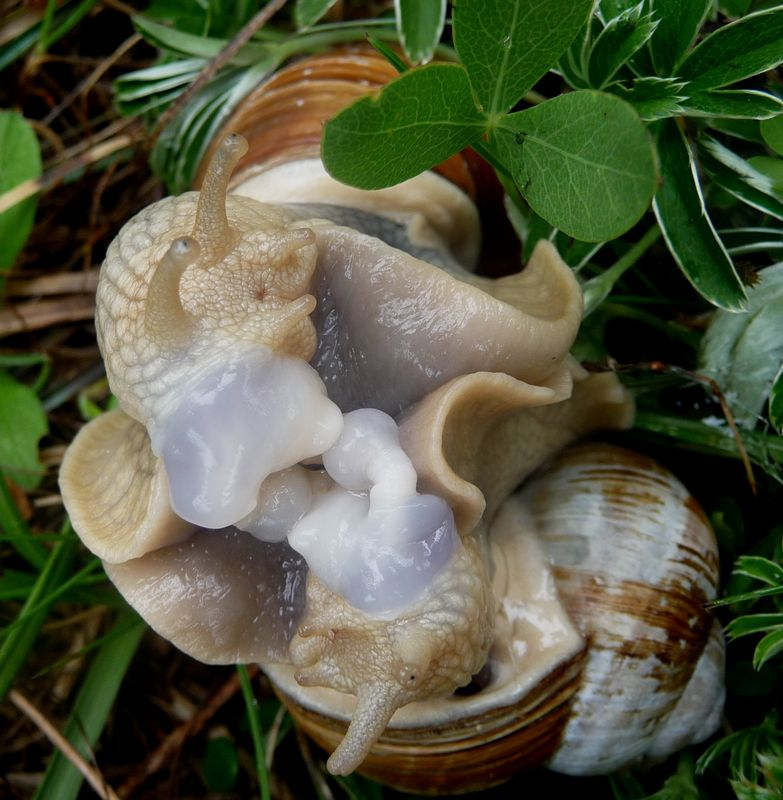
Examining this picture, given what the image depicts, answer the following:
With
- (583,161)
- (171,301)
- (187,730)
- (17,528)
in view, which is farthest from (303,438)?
(187,730)

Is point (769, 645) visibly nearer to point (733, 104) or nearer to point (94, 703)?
point (733, 104)

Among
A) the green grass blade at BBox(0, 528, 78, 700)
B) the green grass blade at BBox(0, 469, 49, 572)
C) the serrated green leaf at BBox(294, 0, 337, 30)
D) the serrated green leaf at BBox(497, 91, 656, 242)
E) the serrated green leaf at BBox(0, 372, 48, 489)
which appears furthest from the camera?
the serrated green leaf at BBox(0, 372, 48, 489)

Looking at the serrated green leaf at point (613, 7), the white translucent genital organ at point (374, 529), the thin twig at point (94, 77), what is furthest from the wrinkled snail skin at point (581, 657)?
the thin twig at point (94, 77)

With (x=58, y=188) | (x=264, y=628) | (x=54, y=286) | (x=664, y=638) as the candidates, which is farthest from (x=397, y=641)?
(x=58, y=188)

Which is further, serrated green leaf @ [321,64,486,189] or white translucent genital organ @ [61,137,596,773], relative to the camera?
white translucent genital organ @ [61,137,596,773]

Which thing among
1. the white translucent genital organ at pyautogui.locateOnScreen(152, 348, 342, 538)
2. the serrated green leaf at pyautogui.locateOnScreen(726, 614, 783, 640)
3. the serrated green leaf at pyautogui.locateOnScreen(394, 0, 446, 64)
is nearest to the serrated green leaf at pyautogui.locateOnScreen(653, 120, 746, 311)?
the serrated green leaf at pyautogui.locateOnScreen(394, 0, 446, 64)

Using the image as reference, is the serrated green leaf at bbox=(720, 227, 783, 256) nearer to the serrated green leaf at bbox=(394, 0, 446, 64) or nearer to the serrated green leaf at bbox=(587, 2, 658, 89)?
the serrated green leaf at bbox=(587, 2, 658, 89)
